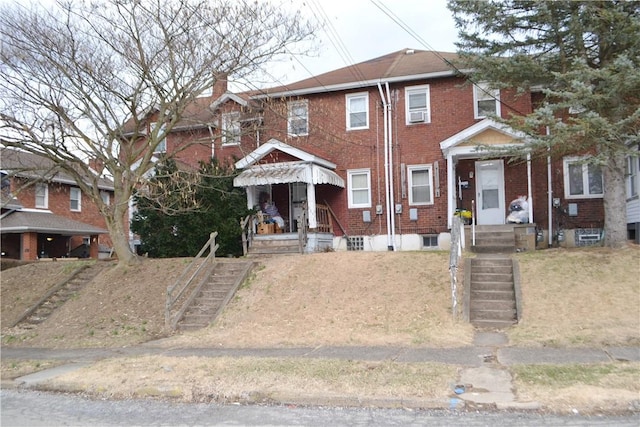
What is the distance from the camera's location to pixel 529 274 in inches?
470

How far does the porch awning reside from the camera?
55.2 ft

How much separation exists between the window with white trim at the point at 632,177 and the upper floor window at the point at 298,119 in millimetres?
10164

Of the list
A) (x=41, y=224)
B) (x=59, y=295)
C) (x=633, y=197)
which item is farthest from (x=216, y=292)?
(x=41, y=224)

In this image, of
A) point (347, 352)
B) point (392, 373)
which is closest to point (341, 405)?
point (392, 373)

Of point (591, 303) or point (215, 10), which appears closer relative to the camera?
point (591, 303)

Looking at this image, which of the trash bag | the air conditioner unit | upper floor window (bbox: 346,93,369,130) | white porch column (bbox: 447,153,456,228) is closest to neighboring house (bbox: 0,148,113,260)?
upper floor window (bbox: 346,93,369,130)

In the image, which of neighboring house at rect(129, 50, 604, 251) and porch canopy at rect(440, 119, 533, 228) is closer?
porch canopy at rect(440, 119, 533, 228)

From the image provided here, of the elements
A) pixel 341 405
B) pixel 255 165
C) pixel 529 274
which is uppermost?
pixel 255 165

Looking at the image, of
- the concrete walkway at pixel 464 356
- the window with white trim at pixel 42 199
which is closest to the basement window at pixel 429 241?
the concrete walkway at pixel 464 356

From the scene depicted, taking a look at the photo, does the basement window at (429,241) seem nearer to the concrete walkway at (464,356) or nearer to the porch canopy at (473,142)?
the porch canopy at (473,142)

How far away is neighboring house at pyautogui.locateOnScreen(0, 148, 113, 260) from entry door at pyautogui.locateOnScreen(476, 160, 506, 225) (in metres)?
16.5

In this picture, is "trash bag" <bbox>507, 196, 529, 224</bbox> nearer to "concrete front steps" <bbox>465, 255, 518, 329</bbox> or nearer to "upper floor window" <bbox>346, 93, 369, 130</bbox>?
"concrete front steps" <bbox>465, 255, 518, 329</bbox>

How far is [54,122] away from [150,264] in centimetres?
488

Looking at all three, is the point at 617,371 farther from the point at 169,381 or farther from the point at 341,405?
the point at 169,381
